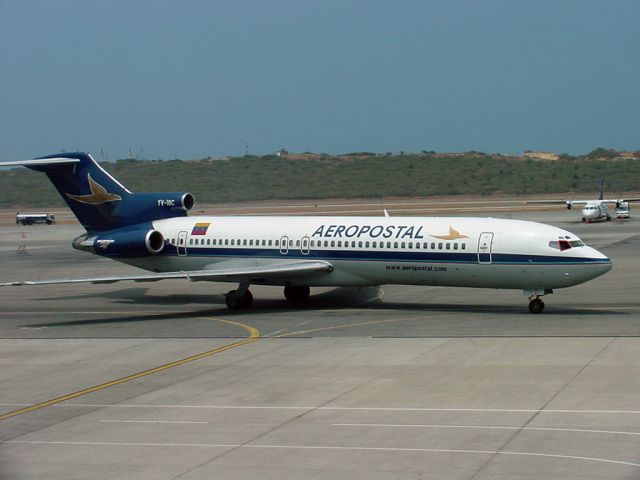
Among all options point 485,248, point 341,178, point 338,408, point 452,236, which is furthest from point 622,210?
point 341,178

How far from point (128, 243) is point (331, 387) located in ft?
59.8

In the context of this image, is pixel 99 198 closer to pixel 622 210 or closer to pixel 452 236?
pixel 452 236

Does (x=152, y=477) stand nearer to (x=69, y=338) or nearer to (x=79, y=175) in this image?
(x=69, y=338)

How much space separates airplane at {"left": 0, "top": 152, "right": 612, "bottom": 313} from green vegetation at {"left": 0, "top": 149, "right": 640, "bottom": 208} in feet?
268

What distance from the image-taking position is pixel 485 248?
3181 centimetres

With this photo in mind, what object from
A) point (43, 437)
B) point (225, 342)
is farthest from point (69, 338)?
point (43, 437)

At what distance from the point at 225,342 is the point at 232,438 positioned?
447 inches

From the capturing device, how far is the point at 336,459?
15688 mm

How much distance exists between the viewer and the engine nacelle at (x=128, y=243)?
124ft

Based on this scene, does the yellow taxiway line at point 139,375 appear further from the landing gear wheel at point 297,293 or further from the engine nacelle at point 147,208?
the engine nacelle at point 147,208

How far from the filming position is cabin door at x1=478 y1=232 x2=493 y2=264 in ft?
104

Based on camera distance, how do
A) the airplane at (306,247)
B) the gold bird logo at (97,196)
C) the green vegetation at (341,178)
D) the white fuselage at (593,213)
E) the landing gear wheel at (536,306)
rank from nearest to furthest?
1. the airplane at (306,247)
2. the landing gear wheel at (536,306)
3. the gold bird logo at (97,196)
4. the white fuselage at (593,213)
5. the green vegetation at (341,178)

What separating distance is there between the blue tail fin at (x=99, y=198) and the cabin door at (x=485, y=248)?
13582 mm

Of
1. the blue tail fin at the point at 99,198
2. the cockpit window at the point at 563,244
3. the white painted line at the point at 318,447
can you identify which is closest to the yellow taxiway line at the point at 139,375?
the white painted line at the point at 318,447
